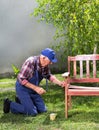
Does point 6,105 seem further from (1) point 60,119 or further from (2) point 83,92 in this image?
(2) point 83,92

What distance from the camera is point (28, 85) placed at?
7.25 meters

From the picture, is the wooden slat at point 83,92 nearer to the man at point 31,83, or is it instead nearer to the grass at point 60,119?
the man at point 31,83

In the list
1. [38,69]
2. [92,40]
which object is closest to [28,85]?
[38,69]

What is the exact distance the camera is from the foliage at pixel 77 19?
992 cm

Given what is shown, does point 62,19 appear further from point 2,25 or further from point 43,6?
point 2,25

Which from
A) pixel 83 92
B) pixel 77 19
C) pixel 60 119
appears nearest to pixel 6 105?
pixel 60 119

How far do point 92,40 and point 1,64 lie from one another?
421 centimetres

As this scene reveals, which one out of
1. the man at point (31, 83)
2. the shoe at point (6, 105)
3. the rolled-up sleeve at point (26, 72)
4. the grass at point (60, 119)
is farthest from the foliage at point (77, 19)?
the shoe at point (6, 105)

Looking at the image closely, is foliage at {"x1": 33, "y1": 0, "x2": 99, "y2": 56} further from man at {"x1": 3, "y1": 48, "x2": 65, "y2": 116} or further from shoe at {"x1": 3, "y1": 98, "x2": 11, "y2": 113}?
shoe at {"x1": 3, "y1": 98, "x2": 11, "y2": 113}

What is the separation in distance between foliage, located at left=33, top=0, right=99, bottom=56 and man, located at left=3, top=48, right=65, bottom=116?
2.72m

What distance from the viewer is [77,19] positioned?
10.2 meters

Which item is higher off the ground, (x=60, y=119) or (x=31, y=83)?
(x=31, y=83)

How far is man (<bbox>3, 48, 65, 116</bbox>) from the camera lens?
725 centimetres

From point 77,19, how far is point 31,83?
325cm
